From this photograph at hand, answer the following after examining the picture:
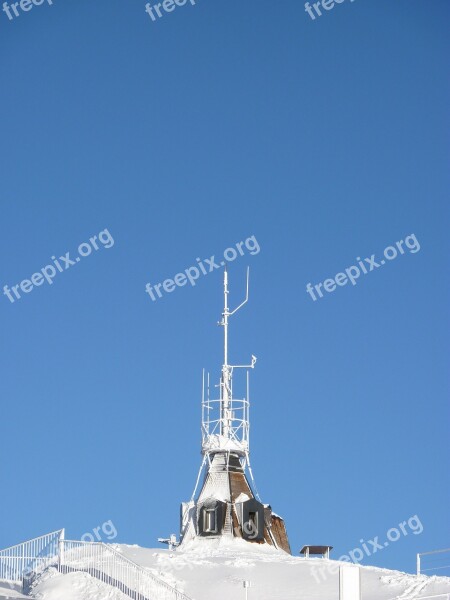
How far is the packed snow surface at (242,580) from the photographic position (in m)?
37.7

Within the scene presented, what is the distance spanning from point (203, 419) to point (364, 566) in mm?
14641

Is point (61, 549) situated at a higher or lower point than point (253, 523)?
lower

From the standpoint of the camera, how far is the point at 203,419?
55156 mm

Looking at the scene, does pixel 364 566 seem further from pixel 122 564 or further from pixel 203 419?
pixel 203 419

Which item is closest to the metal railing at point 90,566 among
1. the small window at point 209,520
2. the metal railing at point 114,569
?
the metal railing at point 114,569

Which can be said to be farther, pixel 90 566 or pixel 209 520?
pixel 209 520

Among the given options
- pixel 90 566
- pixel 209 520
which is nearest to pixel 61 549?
pixel 90 566

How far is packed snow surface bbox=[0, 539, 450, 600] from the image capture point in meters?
37.7

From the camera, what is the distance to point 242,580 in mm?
39781

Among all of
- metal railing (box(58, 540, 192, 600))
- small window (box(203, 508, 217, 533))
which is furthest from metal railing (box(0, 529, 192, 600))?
small window (box(203, 508, 217, 533))

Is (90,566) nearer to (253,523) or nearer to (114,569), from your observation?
(114,569)

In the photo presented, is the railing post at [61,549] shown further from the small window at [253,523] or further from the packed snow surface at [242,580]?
the small window at [253,523]

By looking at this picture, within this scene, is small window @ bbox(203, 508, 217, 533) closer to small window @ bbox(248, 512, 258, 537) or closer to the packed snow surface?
small window @ bbox(248, 512, 258, 537)

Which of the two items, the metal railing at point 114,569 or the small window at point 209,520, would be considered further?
the small window at point 209,520
